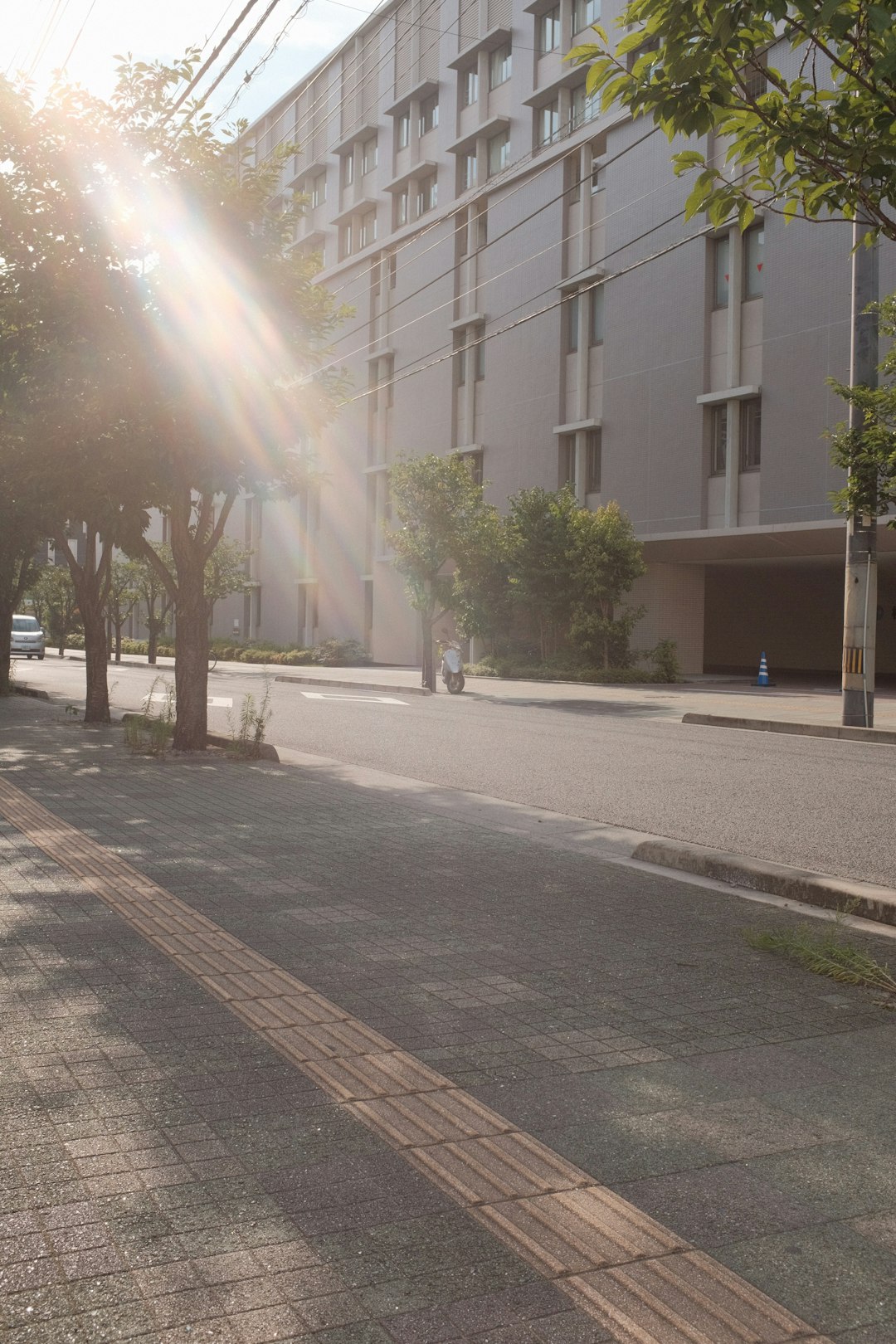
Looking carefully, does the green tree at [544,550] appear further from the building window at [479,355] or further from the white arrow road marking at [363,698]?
the building window at [479,355]

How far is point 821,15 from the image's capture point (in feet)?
12.1

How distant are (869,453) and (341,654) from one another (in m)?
34.7

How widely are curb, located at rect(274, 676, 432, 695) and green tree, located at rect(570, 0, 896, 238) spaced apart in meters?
24.0

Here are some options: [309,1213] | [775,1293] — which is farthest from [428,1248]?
[775,1293]

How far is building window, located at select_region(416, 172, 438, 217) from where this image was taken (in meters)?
46.2

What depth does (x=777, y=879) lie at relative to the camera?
22.2ft

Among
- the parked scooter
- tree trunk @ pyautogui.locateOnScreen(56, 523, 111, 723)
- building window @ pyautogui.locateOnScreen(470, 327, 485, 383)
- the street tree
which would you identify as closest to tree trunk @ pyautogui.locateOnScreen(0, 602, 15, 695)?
tree trunk @ pyautogui.locateOnScreen(56, 523, 111, 723)

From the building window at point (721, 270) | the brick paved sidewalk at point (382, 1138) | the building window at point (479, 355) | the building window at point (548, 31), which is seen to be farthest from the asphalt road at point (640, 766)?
the building window at point (548, 31)

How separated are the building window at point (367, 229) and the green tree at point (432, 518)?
2275cm

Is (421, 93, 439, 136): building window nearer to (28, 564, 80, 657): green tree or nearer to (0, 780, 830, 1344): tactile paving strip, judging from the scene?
(28, 564, 80, 657): green tree

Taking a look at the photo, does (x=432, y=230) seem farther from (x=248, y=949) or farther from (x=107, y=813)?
(x=248, y=949)

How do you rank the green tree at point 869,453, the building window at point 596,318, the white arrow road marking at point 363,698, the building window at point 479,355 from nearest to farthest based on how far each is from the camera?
the green tree at point 869,453 → the white arrow road marking at point 363,698 → the building window at point 596,318 → the building window at point 479,355

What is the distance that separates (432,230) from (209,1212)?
4582 cm

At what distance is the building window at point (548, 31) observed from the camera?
3900cm
